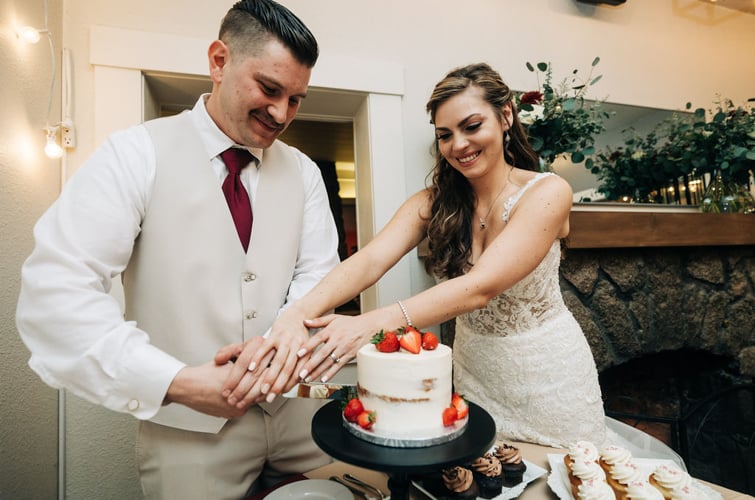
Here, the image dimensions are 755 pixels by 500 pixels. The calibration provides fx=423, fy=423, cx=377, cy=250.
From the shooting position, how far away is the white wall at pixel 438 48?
185 cm

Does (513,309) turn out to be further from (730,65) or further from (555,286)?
(730,65)

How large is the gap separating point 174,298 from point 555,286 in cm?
136

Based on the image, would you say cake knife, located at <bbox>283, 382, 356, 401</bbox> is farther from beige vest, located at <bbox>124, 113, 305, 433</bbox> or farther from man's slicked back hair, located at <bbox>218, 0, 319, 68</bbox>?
man's slicked back hair, located at <bbox>218, 0, 319, 68</bbox>

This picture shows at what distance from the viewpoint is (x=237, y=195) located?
124 centimetres

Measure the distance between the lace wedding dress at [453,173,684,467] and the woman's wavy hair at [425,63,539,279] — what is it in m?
0.20

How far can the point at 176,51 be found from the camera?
2.01 meters

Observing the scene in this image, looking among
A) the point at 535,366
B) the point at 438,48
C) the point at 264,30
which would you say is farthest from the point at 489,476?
the point at 438,48

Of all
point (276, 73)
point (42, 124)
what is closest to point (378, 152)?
point (276, 73)

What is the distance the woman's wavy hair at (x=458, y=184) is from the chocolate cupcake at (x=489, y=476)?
811 mm

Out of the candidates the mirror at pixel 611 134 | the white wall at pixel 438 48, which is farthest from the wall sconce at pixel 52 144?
the mirror at pixel 611 134

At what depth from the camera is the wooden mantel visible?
235cm

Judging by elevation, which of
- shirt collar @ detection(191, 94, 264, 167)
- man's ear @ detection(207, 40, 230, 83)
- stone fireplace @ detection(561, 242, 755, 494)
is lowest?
stone fireplace @ detection(561, 242, 755, 494)

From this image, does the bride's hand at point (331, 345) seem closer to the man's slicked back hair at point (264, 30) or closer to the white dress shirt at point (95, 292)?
the white dress shirt at point (95, 292)

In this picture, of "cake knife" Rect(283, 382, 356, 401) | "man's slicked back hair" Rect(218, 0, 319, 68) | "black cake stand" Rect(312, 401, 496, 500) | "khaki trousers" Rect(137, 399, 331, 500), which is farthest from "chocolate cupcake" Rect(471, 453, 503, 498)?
"man's slicked back hair" Rect(218, 0, 319, 68)
